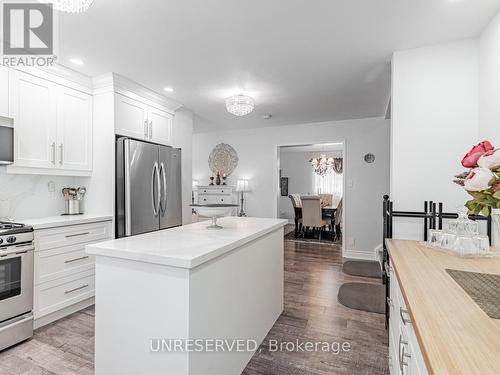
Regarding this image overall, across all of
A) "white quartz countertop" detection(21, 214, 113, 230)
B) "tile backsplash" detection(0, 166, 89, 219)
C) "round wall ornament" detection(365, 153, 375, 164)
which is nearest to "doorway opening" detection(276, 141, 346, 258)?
"round wall ornament" detection(365, 153, 375, 164)

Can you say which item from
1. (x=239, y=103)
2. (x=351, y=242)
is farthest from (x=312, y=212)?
(x=239, y=103)

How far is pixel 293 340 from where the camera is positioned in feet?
6.97

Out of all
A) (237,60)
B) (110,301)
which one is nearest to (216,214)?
(110,301)

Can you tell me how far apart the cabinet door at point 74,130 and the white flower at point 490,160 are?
3249 mm

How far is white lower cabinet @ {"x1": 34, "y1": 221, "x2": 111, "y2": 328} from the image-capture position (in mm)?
2307

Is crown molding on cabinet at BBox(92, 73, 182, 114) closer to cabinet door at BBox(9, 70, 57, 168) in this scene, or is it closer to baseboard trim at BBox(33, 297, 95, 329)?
cabinet door at BBox(9, 70, 57, 168)

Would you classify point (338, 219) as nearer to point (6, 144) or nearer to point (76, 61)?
point (76, 61)

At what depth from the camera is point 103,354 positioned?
1.45m

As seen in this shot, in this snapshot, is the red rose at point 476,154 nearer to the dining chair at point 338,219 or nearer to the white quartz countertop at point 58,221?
the white quartz countertop at point 58,221

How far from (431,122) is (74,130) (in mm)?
3497

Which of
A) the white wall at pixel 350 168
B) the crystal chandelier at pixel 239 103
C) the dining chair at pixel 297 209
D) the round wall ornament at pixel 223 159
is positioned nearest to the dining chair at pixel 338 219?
the dining chair at pixel 297 209

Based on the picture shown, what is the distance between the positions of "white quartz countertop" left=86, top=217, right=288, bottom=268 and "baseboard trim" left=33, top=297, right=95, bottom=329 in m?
1.55

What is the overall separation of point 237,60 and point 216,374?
8.12 feet

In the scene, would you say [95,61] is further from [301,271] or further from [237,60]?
[301,271]
